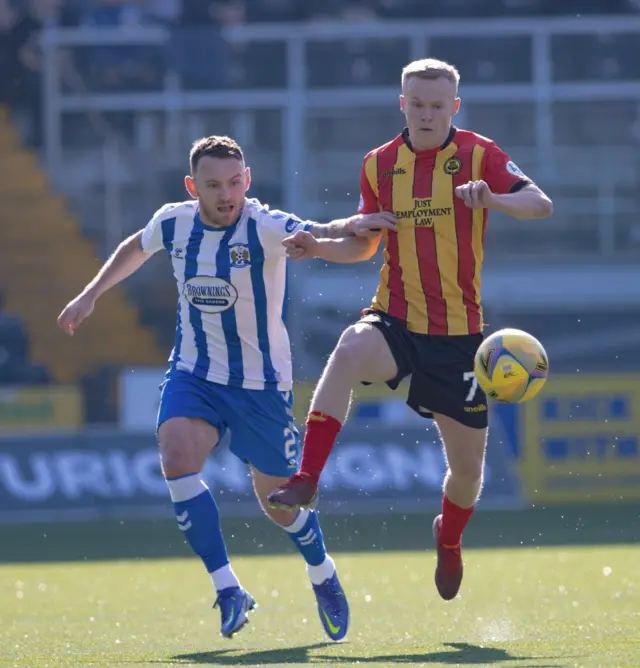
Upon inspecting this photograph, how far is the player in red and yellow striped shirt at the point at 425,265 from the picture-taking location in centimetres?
513

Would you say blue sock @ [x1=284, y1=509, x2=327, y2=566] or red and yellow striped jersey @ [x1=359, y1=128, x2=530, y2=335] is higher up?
red and yellow striped jersey @ [x1=359, y1=128, x2=530, y2=335]

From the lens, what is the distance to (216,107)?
1727 centimetres

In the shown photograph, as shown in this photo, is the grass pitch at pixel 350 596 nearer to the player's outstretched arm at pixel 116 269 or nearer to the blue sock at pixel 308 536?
the blue sock at pixel 308 536

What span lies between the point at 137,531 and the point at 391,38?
8.76m

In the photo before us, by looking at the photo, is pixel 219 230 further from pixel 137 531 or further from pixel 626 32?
pixel 626 32

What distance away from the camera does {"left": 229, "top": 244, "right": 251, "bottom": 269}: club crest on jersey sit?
17.7ft

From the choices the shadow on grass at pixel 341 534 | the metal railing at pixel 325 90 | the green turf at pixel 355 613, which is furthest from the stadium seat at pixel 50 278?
the green turf at pixel 355 613

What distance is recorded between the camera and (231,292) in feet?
17.8

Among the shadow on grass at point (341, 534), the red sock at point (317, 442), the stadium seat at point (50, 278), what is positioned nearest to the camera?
the red sock at point (317, 442)

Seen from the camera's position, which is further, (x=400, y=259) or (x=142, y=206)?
(x=142, y=206)

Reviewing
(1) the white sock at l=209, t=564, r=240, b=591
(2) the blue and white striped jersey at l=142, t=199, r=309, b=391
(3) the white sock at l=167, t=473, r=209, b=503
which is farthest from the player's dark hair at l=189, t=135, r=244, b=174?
(1) the white sock at l=209, t=564, r=240, b=591

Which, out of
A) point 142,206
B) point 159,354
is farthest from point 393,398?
point 142,206

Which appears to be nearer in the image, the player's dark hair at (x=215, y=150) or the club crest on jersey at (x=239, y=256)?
the player's dark hair at (x=215, y=150)

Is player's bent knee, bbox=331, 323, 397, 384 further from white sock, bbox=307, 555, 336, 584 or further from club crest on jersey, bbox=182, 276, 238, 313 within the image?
white sock, bbox=307, 555, 336, 584
